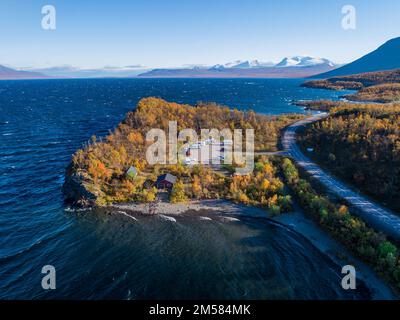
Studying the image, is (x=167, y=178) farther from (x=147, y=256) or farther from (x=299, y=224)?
(x=299, y=224)

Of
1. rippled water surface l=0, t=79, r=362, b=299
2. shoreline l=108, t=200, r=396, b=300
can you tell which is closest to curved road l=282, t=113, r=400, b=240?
shoreline l=108, t=200, r=396, b=300

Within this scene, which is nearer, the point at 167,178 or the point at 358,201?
the point at 358,201

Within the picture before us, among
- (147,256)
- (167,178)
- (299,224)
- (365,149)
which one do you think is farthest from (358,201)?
(147,256)

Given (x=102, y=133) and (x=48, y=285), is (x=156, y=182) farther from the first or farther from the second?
(x=102, y=133)


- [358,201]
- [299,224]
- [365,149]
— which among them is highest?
[365,149]

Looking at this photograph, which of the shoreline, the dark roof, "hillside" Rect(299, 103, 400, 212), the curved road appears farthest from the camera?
the dark roof

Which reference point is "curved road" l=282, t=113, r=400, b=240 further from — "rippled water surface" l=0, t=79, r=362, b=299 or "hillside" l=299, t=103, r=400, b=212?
"rippled water surface" l=0, t=79, r=362, b=299
